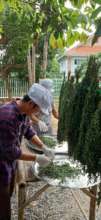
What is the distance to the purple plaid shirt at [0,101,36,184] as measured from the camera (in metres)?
2.15

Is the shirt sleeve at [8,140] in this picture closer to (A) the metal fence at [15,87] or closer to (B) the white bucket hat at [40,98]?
(B) the white bucket hat at [40,98]

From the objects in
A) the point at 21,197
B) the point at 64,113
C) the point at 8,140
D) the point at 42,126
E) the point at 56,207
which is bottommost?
the point at 56,207

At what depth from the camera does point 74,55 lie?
2373cm

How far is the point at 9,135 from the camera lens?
7.08 feet

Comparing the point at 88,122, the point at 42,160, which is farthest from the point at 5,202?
the point at 88,122

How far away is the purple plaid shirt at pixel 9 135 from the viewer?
215cm

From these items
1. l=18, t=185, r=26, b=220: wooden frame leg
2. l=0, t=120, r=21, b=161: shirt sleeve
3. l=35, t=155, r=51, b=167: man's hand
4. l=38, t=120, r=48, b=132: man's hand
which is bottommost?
l=18, t=185, r=26, b=220: wooden frame leg

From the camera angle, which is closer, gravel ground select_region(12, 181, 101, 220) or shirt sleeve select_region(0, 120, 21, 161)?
shirt sleeve select_region(0, 120, 21, 161)

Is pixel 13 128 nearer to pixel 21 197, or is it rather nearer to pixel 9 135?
pixel 9 135

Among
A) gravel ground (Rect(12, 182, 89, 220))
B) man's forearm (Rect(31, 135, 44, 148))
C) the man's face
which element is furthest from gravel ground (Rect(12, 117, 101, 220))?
the man's face

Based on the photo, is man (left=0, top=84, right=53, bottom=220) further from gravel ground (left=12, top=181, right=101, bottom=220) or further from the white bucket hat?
gravel ground (left=12, top=181, right=101, bottom=220)

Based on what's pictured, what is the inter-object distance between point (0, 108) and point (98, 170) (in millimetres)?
1105

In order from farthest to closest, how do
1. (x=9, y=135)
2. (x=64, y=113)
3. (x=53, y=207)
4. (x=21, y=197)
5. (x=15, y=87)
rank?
(x=15, y=87) → (x=53, y=207) → (x=21, y=197) → (x=9, y=135) → (x=64, y=113)

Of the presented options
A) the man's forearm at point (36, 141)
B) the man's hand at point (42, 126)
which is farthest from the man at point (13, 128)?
the man's hand at point (42, 126)
